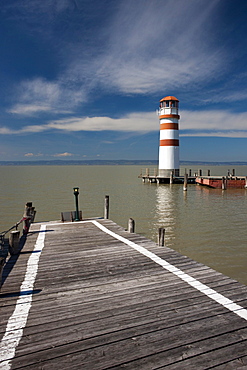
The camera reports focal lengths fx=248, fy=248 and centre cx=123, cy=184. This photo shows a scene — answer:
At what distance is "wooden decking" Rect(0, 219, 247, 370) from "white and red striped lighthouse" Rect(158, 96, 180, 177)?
109 feet

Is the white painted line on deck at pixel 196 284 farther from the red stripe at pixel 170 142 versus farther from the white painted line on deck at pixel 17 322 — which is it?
the red stripe at pixel 170 142

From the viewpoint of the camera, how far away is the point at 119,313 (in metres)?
4.49

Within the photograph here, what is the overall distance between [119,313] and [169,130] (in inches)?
1440

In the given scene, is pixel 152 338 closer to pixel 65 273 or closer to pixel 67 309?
pixel 67 309

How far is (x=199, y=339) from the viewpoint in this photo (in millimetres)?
3818

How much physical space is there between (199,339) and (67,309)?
7.74ft

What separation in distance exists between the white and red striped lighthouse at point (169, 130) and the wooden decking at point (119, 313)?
33.3 meters

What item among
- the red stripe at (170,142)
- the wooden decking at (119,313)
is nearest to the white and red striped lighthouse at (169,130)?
the red stripe at (170,142)

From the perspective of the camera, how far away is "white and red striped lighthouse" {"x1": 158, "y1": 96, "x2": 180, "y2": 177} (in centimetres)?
3878

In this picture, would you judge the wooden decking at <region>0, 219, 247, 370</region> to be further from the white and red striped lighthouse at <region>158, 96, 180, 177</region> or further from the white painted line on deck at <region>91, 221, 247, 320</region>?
the white and red striped lighthouse at <region>158, 96, 180, 177</region>

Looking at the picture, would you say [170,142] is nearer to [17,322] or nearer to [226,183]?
[226,183]

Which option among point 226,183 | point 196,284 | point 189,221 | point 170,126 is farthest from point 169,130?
point 196,284

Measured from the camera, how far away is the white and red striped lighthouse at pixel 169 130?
127 feet

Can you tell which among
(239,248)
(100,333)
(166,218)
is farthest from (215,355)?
(166,218)
